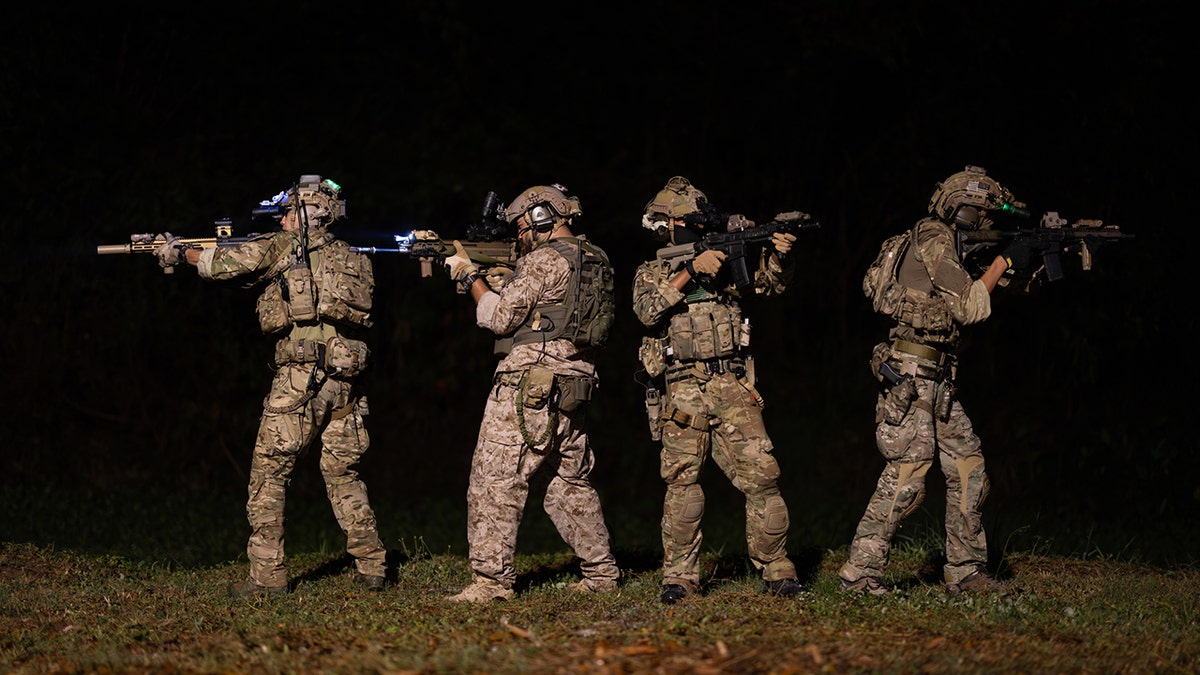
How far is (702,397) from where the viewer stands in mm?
7887

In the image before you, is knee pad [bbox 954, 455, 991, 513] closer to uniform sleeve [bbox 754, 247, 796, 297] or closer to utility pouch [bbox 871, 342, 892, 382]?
utility pouch [bbox 871, 342, 892, 382]

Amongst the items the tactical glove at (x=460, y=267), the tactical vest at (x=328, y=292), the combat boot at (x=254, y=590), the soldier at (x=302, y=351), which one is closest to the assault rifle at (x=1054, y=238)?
the tactical glove at (x=460, y=267)

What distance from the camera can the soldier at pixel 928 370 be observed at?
25.6 feet

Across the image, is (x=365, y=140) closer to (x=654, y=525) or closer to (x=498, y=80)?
(x=498, y=80)

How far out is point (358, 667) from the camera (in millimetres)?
5996

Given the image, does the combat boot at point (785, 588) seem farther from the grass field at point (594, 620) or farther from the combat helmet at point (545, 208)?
the combat helmet at point (545, 208)

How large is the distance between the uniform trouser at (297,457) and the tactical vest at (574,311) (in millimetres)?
1267

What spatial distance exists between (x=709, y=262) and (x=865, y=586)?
6.88 feet

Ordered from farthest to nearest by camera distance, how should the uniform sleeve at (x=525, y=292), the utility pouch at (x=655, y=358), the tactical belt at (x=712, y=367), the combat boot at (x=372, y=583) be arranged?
the combat boot at (x=372, y=583)
the utility pouch at (x=655, y=358)
the tactical belt at (x=712, y=367)
the uniform sleeve at (x=525, y=292)

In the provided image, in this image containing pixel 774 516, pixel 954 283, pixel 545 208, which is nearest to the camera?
pixel 954 283

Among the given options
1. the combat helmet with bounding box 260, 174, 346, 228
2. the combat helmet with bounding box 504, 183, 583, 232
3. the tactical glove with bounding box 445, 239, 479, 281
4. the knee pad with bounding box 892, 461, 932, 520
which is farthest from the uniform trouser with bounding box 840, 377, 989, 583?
the combat helmet with bounding box 260, 174, 346, 228

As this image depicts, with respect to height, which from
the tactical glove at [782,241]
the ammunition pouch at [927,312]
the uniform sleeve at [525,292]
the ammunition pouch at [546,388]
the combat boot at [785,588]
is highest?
the tactical glove at [782,241]

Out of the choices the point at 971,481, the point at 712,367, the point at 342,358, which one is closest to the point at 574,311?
the point at 712,367

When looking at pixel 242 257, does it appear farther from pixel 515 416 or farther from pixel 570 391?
pixel 570 391
